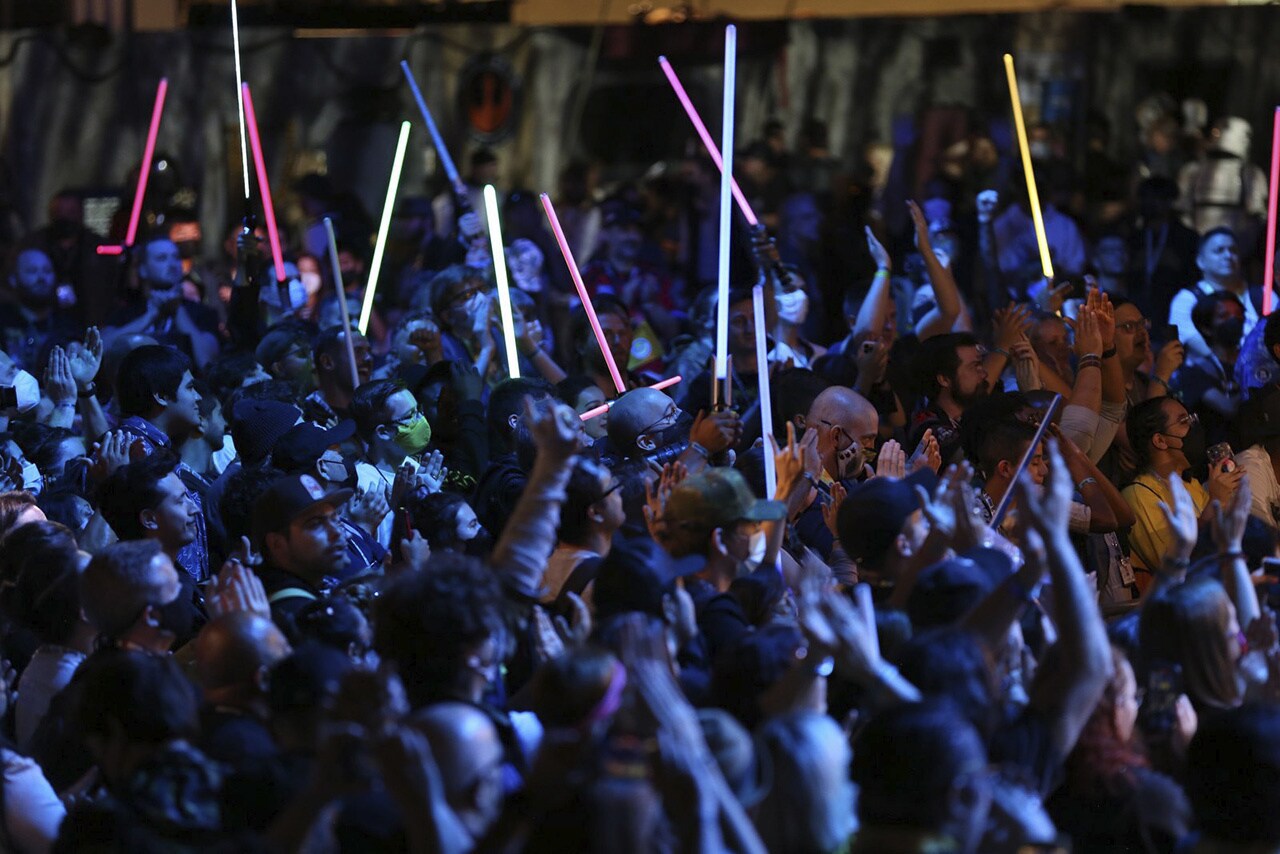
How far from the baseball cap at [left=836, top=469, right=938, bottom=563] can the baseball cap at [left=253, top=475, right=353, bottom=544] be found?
133cm

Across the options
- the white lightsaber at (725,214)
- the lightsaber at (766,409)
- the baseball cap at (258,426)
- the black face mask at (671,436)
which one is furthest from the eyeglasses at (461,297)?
the lightsaber at (766,409)

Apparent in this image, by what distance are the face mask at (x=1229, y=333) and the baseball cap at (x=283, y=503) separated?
5.28m

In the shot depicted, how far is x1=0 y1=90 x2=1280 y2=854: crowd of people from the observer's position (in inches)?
143

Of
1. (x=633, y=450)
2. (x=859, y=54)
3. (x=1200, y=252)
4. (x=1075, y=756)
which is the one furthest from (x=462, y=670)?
A: (x=859, y=54)

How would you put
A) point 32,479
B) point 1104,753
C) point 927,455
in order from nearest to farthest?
point 1104,753
point 927,455
point 32,479

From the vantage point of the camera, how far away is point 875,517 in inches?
202

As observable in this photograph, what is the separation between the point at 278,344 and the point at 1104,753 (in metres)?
5.07

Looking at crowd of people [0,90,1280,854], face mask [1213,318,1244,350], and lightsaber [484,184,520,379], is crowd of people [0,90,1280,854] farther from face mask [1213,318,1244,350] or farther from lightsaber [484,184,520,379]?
lightsaber [484,184,520,379]

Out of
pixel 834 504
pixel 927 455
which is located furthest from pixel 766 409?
pixel 927 455

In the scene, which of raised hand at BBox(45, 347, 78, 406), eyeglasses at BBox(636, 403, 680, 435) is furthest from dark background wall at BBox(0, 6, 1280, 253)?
eyeglasses at BBox(636, 403, 680, 435)

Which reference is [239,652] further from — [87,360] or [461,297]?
[461,297]

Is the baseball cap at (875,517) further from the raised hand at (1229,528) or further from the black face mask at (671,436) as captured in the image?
the black face mask at (671,436)

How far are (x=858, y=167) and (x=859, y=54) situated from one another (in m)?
0.85

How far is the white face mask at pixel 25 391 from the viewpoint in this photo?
7902 millimetres
